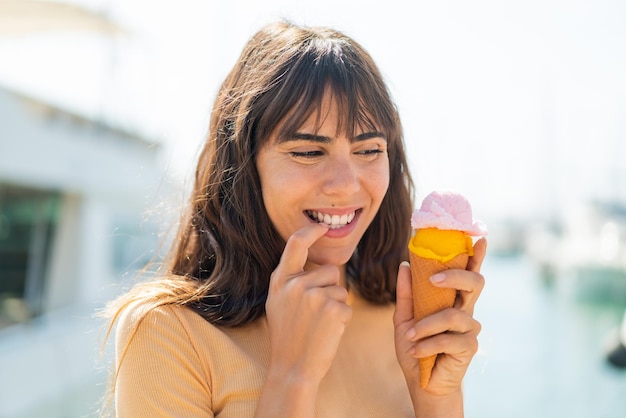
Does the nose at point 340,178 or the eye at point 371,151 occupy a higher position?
the eye at point 371,151

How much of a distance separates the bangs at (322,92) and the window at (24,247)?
7.39 metres

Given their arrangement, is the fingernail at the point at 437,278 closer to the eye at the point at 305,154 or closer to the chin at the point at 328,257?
the chin at the point at 328,257

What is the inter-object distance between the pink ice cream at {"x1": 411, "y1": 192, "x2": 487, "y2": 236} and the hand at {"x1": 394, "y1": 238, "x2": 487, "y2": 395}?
0.05 metres

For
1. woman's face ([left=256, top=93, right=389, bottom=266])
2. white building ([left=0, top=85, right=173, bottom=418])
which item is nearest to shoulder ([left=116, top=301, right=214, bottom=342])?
woman's face ([left=256, top=93, right=389, bottom=266])

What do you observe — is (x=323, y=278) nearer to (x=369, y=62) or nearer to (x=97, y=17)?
(x=369, y=62)

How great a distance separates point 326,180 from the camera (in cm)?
147

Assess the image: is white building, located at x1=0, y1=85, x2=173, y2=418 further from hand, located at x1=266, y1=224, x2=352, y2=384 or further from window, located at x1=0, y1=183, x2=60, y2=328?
hand, located at x1=266, y1=224, x2=352, y2=384

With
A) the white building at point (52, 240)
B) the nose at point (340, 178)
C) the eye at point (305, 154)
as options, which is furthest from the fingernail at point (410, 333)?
the white building at point (52, 240)

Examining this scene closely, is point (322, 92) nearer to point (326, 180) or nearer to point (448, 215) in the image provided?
point (326, 180)

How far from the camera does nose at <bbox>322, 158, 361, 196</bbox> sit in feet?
4.78

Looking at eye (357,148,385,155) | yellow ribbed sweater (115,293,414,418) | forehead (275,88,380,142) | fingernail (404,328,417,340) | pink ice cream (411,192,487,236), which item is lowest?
yellow ribbed sweater (115,293,414,418)

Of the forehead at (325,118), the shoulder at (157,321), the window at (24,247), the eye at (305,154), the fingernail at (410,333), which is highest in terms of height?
the forehead at (325,118)

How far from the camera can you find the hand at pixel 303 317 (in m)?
1.32

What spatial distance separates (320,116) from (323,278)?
1.35 ft
